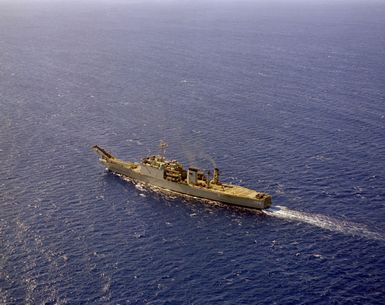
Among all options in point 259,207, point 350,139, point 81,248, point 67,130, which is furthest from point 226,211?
point 67,130

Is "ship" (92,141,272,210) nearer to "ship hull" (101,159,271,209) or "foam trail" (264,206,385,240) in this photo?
"ship hull" (101,159,271,209)

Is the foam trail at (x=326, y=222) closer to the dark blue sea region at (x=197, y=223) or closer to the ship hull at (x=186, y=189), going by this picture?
the dark blue sea region at (x=197, y=223)

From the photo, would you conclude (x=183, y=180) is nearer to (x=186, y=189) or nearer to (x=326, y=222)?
(x=186, y=189)

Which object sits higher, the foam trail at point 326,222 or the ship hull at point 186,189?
the foam trail at point 326,222

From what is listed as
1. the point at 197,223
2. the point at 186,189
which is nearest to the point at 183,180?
the point at 186,189

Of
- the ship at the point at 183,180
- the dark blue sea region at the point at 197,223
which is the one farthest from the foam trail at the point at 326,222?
the ship at the point at 183,180

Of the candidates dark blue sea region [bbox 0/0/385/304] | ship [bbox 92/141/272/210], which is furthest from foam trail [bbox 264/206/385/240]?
ship [bbox 92/141/272/210]
